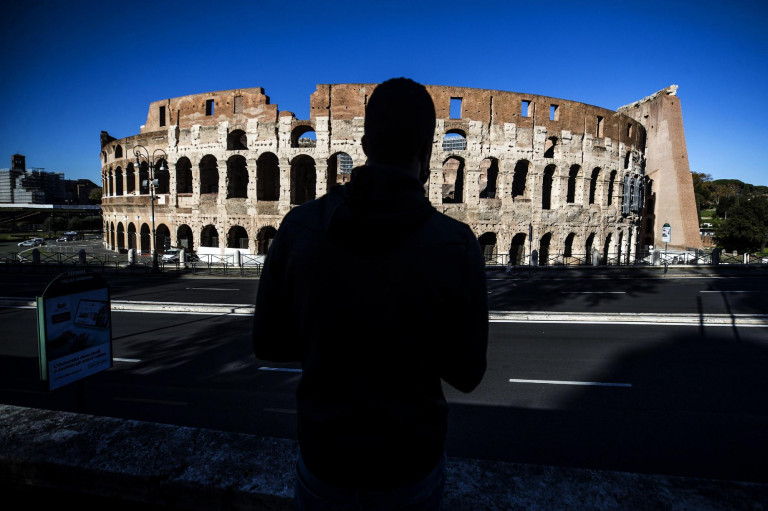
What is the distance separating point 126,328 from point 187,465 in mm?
10294

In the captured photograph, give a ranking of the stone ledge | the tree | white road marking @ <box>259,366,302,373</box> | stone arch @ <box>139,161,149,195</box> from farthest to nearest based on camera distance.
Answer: the tree, stone arch @ <box>139,161,149,195</box>, white road marking @ <box>259,366,302,373</box>, the stone ledge

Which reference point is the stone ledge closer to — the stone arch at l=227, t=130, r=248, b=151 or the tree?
the stone arch at l=227, t=130, r=248, b=151

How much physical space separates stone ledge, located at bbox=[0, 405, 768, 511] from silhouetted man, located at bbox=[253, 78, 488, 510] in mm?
752

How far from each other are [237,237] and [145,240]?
32.3 ft

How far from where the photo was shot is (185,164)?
1253 inches

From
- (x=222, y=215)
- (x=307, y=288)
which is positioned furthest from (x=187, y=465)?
(x=222, y=215)

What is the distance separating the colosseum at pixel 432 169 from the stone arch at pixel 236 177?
10 centimetres

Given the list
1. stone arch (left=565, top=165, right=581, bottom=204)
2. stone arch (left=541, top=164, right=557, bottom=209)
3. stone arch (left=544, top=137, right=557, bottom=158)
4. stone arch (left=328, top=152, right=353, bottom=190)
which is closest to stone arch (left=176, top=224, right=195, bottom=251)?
stone arch (left=328, top=152, right=353, bottom=190)

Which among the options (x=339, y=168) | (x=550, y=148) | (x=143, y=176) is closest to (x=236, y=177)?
(x=143, y=176)

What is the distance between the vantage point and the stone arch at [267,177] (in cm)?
2967

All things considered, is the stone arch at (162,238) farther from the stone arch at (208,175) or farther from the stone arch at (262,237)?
the stone arch at (262,237)

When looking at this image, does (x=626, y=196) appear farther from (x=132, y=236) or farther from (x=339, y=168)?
(x=132, y=236)

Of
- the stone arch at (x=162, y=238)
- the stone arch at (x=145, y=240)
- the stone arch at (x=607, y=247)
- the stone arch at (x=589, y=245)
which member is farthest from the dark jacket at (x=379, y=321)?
the stone arch at (x=145, y=240)

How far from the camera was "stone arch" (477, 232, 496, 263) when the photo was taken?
2834cm
